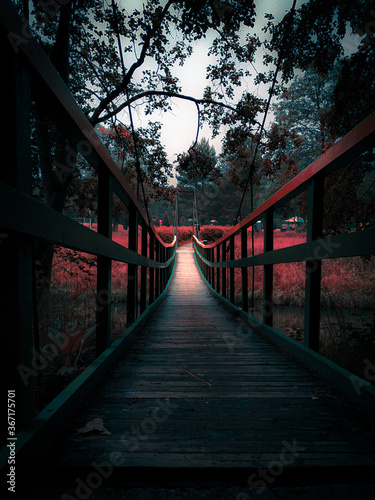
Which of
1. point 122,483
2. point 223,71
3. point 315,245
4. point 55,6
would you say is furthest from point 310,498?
point 223,71

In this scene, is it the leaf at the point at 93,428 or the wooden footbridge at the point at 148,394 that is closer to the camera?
the wooden footbridge at the point at 148,394

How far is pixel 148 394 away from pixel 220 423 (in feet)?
1.50

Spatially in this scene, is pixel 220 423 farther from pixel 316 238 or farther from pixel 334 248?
pixel 316 238

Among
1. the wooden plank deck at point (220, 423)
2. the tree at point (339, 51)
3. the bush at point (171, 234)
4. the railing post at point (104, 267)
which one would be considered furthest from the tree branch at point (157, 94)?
the bush at point (171, 234)

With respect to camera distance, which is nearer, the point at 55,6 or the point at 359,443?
the point at 359,443

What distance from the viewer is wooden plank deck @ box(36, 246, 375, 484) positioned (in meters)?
1.04

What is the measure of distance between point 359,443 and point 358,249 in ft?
2.44

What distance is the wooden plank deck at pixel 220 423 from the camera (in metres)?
1.04

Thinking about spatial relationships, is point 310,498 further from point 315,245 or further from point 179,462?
point 315,245

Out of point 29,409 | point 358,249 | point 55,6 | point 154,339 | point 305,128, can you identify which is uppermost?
point 305,128

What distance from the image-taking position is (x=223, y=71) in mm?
6047

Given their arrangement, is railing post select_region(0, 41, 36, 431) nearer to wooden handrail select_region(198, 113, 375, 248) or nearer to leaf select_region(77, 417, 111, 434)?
leaf select_region(77, 417, 111, 434)

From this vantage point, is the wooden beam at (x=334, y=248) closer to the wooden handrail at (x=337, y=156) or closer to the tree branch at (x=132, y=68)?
the wooden handrail at (x=337, y=156)

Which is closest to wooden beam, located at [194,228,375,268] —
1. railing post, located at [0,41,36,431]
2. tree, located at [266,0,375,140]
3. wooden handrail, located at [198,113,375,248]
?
wooden handrail, located at [198,113,375,248]
